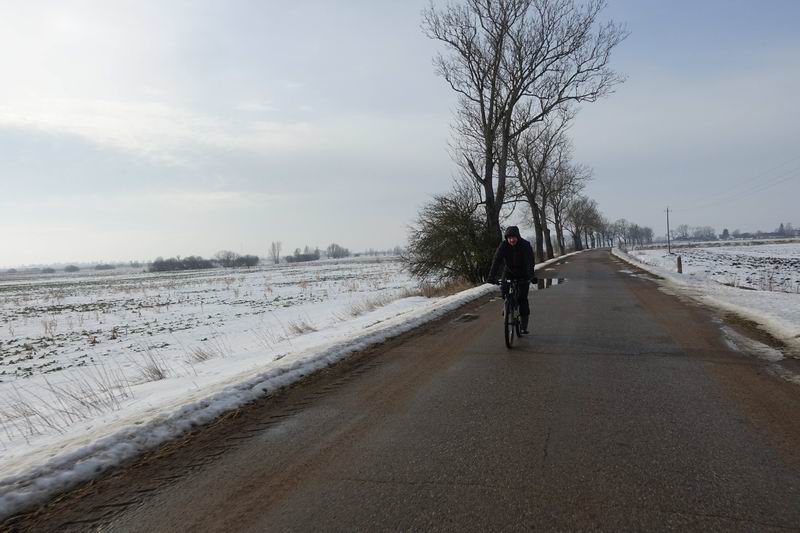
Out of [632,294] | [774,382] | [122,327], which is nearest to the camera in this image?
[774,382]

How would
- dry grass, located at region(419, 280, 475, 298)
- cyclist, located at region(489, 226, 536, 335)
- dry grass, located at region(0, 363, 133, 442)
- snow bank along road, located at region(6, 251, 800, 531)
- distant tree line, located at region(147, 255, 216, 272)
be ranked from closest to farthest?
snow bank along road, located at region(6, 251, 800, 531) → dry grass, located at region(0, 363, 133, 442) → cyclist, located at region(489, 226, 536, 335) → dry grass, located at region(419, 280, 475, 298) → distant tree line, located at region(147, 255, 216, 272)

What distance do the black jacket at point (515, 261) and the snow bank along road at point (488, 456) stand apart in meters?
1.83

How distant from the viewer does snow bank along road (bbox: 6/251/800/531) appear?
292 centimetres

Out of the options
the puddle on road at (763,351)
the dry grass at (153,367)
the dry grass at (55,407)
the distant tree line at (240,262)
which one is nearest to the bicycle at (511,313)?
the puddle on road at (763,351)

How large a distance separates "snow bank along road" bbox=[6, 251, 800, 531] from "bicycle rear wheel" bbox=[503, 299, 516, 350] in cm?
96

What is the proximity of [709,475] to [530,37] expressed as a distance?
24.2 meters

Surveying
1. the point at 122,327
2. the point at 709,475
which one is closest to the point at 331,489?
the point at 709,475

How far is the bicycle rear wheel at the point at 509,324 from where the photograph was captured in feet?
25.4

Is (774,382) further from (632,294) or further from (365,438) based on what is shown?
(632,294)

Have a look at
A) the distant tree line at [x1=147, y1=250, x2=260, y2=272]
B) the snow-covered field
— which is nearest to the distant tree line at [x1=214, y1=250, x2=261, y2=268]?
the distant tree line at [x1=147, y1=250, x2=260, y2=272]

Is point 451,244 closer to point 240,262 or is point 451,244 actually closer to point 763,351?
point 763,351

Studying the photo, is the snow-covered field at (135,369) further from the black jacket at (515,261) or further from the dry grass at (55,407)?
the black jacket at (515,261)

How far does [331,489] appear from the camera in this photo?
3.30 metres

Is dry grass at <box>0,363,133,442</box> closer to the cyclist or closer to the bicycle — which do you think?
the bicycle
